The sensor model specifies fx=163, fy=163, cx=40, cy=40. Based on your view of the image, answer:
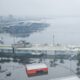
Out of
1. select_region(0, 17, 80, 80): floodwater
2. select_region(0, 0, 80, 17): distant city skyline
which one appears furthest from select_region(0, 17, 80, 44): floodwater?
select_region(0, 0, 80, 17): distant city skyline

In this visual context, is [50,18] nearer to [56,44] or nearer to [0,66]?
[56,44]

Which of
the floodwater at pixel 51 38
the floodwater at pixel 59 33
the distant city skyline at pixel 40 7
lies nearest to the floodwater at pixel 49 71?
the floodwater at pixel 51 38

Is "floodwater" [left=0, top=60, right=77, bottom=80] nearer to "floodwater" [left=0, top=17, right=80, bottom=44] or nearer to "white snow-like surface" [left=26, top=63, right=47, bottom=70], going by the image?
"white snow-like surface" [left=26, top=63, right=47, bottom=70]

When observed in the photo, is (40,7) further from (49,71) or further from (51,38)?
(49,71)

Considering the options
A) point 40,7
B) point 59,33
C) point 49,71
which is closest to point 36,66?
point 49,71

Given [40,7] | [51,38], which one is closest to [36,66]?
[51,38]

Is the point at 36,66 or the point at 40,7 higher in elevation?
the point at 40,7

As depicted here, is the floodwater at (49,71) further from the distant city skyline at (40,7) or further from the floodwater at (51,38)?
the distant city skyline at (40,7)

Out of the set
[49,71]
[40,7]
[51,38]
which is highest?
[40,7]

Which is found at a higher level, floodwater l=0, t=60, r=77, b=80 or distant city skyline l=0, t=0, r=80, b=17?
distant city skyline l=0, t=0, r=80, b=17
